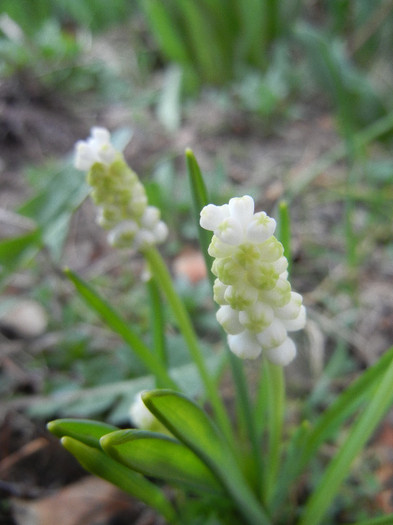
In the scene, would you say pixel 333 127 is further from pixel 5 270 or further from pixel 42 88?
pixel 5 270

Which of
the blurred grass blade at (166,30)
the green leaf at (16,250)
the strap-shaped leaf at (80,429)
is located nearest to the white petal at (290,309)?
the strap-shaped leaf at (80,429)

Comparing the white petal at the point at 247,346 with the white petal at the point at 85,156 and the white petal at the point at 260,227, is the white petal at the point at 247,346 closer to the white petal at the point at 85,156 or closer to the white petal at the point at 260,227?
the white petal at the point at 260,227

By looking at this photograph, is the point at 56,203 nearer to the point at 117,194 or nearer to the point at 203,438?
the point at 117,194

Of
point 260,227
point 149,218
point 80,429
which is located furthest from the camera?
point 149,218

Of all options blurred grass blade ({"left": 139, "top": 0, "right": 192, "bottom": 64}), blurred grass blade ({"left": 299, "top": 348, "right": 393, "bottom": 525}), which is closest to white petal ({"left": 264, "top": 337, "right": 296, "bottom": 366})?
blurred grass blade ({"left": 299, "top": 348, "right": 393, "bottom": 525})

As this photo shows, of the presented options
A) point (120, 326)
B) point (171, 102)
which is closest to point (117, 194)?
point (120, 326)

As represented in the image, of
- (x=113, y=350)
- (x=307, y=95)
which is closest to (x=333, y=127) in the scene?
(x=307, y=95)
